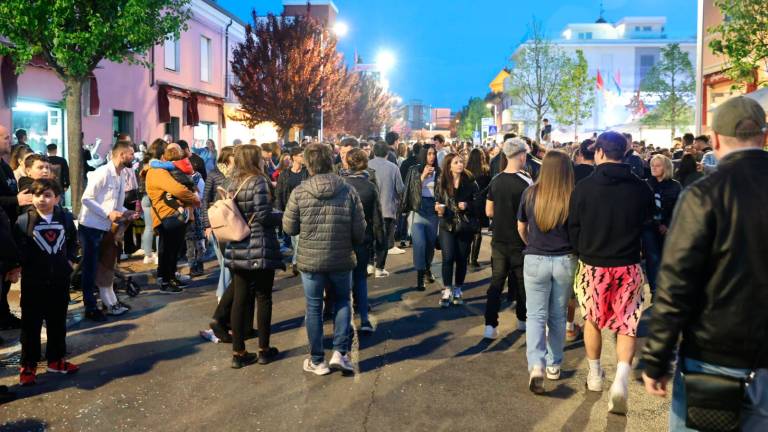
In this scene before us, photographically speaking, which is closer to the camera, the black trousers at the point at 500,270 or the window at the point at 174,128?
the black trousers at the point at 500,270

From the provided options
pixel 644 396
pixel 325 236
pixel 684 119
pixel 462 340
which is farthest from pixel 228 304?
pixel 684 119

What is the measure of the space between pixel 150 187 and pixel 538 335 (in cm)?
574

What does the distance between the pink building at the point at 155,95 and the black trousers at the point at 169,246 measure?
29.7ft

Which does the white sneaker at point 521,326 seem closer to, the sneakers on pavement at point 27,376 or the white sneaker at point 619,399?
the white sneaker at point 619,399

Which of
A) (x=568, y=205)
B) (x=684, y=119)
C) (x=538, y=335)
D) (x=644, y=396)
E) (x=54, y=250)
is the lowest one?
(x=644, y=396)

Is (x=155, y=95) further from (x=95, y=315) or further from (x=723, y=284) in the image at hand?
(x=723, y=284)

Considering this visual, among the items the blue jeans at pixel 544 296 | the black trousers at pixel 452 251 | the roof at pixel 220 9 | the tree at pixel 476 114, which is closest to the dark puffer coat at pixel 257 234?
the blue jeans at pixel 544 296

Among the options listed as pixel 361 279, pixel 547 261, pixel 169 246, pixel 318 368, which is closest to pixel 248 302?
pixel 318 368

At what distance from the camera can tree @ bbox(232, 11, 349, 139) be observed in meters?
31.5

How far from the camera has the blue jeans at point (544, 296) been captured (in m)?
5.74

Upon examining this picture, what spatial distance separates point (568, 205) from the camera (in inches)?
225

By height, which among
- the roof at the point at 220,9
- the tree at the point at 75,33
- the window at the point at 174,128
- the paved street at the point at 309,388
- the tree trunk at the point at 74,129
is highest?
the roof at the point at 220,9

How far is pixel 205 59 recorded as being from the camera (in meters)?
30.0

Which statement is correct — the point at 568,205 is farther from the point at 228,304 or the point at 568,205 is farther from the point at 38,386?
the point at 38,386
